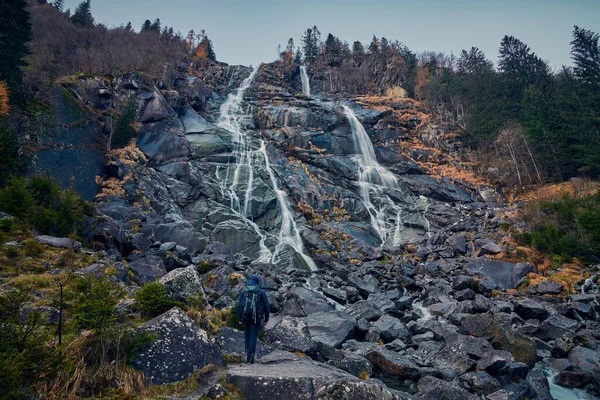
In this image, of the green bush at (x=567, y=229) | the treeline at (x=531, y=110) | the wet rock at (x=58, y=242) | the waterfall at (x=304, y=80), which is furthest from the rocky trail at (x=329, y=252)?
the waterfall at (x=304, y=80)

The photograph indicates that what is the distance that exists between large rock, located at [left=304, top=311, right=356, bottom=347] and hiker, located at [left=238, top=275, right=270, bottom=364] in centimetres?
444

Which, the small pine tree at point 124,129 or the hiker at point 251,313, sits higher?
the small pine tree at point 124,129

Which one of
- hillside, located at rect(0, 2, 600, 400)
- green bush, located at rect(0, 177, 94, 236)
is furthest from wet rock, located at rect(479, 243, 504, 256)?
green bush, located at rect(0, 177, 94, 236)

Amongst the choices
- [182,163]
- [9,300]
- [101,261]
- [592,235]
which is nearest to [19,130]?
[182,163]

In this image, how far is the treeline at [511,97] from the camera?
36.4m

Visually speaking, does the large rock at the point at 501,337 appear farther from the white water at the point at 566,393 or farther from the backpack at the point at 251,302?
the backpack at the point at 251,302

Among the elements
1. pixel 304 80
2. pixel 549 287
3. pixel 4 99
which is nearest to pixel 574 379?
pixel 549 287

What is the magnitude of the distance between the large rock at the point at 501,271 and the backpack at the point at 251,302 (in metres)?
17.6

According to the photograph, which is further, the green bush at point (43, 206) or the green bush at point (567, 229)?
the green bush at point (567, 229)

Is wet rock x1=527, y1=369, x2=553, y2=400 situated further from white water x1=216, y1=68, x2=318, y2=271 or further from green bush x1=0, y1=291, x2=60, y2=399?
white water x1=216, y1=68, x2=318, y2=271

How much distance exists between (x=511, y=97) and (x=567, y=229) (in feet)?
107

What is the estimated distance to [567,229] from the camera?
2316 cm

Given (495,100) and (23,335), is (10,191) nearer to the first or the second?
(23,335)

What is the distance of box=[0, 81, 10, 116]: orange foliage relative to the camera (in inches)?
762
